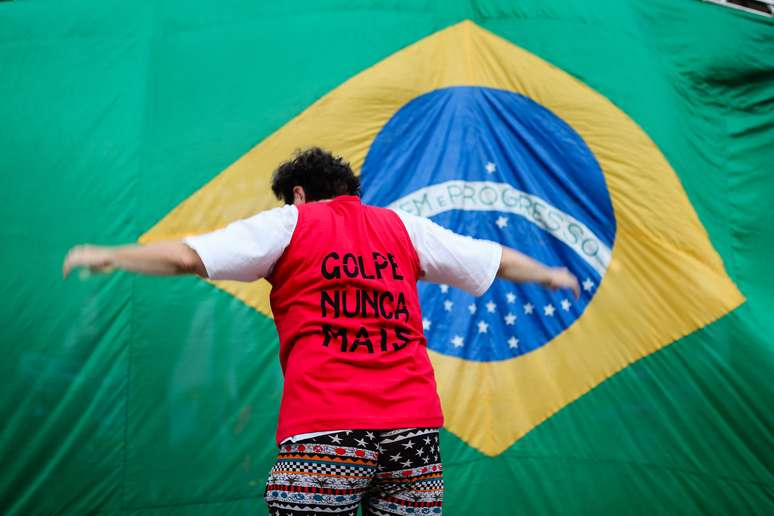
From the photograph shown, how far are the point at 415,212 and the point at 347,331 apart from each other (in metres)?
1.43

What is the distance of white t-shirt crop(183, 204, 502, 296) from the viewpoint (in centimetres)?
145

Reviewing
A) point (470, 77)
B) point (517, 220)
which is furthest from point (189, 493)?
point (470, 77)

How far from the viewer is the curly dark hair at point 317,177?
172 cm

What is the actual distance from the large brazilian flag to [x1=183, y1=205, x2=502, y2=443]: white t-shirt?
3.62 feet

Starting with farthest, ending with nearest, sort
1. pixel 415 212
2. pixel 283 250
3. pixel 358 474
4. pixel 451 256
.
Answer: pixel 415 212 → pixel 451 256 → pixel 283 250 → pixel 358 474

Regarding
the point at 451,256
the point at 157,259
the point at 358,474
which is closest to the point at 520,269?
the point at 451,256

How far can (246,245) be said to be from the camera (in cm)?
147

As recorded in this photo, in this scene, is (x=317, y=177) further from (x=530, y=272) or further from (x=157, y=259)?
(x=530, y=272)

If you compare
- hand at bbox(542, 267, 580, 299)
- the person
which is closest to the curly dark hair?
the person

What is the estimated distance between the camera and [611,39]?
3195 millimetres

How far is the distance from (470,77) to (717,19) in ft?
4.11

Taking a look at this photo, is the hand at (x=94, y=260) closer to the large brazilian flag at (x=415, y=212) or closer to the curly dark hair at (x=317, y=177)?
the curly dark hair at (x=317, y=177)

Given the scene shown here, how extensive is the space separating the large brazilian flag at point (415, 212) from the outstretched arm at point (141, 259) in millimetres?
1262

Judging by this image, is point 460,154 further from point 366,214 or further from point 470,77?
point 366,214
